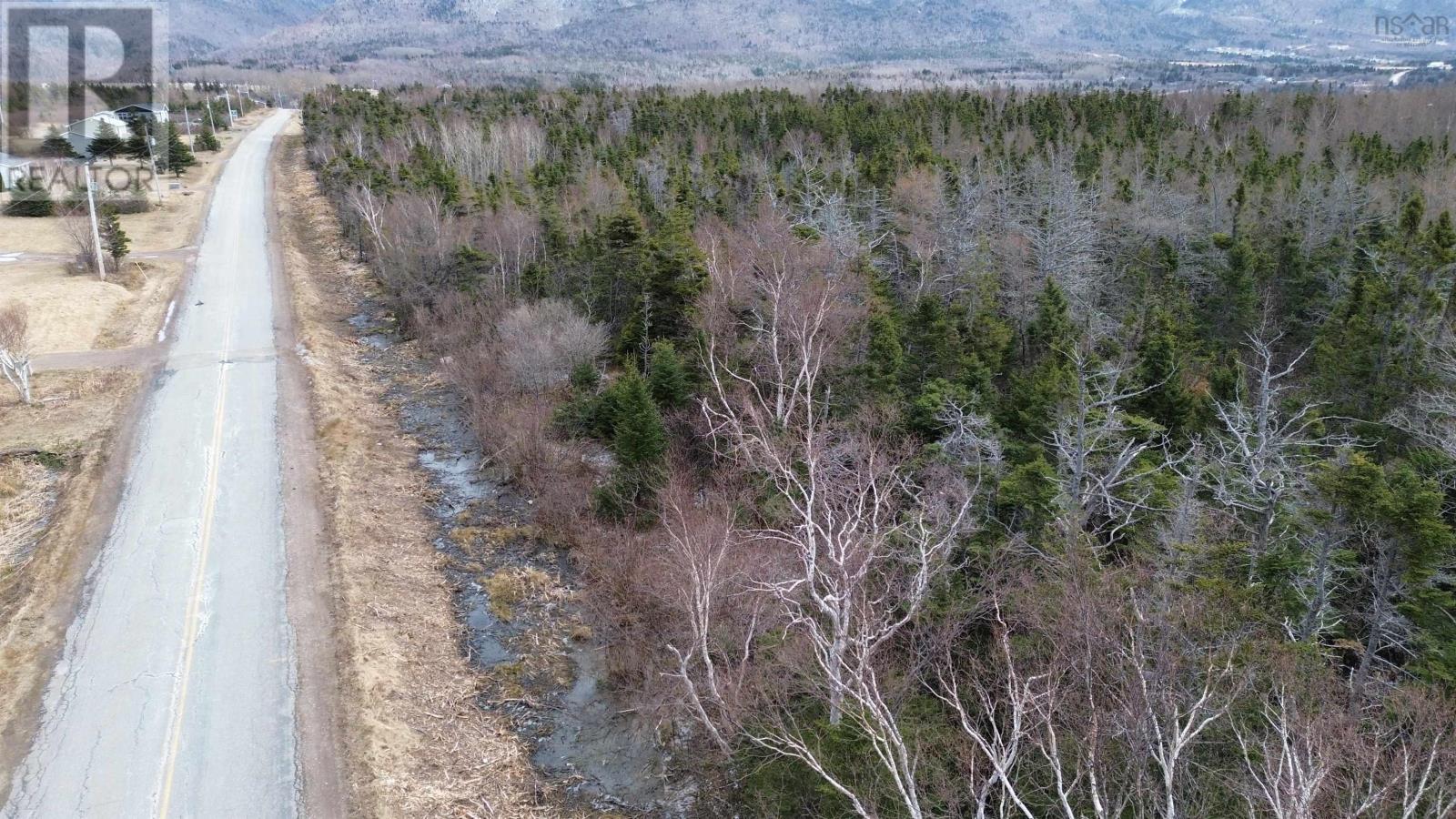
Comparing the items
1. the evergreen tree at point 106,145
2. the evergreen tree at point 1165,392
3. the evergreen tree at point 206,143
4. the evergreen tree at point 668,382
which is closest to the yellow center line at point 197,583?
the evergreen tree at point 668,382

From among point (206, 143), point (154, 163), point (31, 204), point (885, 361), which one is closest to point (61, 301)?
point (31, 204)

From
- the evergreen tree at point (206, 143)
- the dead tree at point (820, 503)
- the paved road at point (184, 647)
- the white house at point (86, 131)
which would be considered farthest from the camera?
the evergreen tree at point (206, 143)

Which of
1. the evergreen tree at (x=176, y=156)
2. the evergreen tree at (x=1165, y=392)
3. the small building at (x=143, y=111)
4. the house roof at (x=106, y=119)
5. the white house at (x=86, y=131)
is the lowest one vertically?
the evergreen tree at (x=1165, y=392)

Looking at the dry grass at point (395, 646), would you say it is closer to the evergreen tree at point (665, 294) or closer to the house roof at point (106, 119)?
the evergreen tree at point (665, 294)

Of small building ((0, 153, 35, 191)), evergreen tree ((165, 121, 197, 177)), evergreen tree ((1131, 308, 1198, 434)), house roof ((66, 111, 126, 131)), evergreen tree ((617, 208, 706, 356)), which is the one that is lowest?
evergreen tree ((1131, 308, 1198, 434))

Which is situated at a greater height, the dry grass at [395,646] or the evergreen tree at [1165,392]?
the evergreen tree at [1165,392]

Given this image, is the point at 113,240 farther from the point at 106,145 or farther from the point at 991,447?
the point at 991,447

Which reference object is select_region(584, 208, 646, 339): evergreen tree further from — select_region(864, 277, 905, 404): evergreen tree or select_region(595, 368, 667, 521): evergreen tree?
select_region(864, 277, 905, 404): evergreen tree

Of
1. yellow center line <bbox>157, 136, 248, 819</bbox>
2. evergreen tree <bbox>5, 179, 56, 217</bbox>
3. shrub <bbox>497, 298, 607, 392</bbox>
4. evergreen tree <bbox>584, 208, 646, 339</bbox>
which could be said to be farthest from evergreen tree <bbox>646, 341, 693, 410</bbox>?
evergreen tree <bbox>5, 179, 56, 217</bbox>
